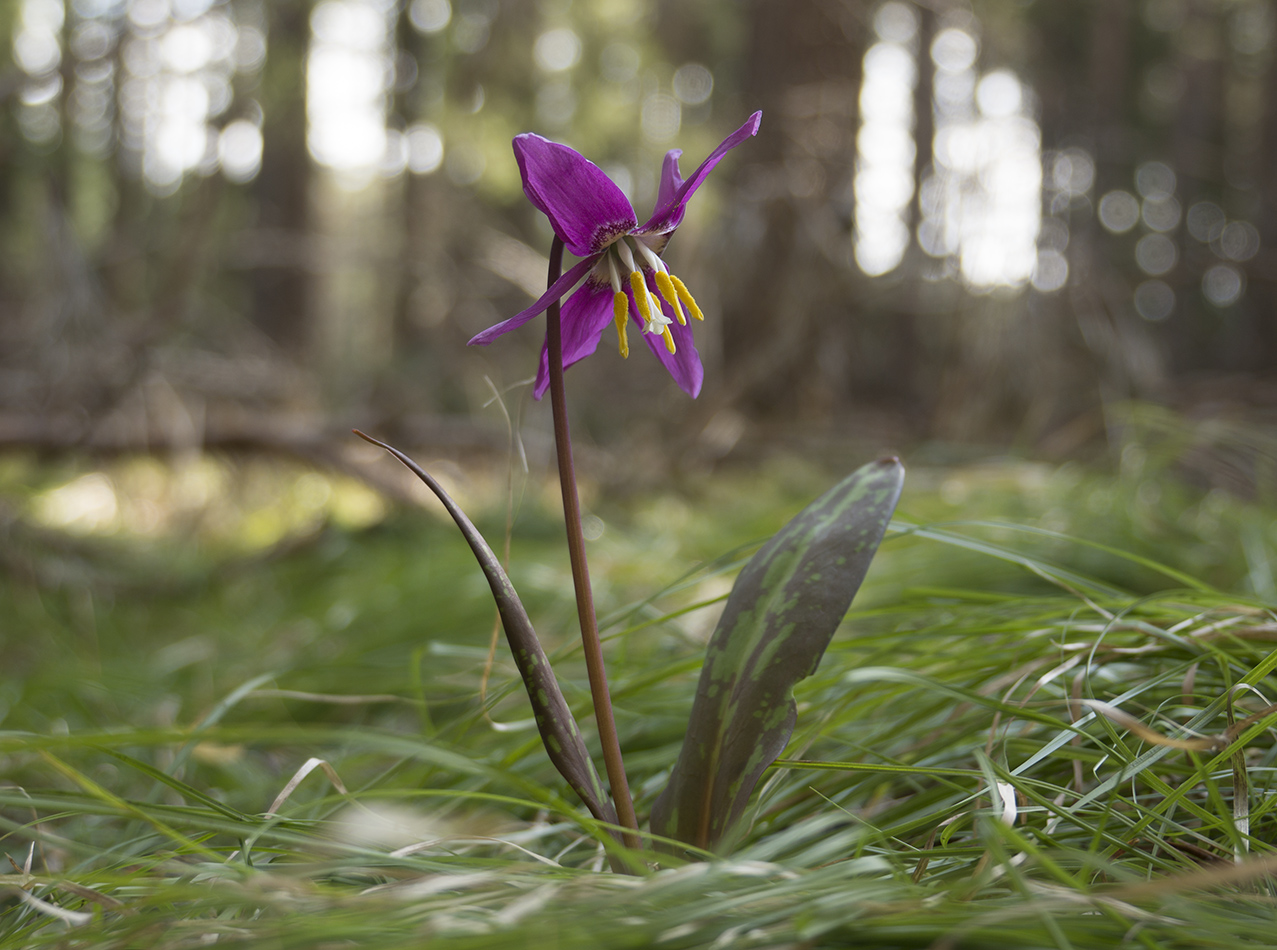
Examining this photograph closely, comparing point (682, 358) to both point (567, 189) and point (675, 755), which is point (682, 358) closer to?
point (567, 189)

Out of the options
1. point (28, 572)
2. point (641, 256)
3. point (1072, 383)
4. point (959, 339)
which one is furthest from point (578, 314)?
point (1072, 383)

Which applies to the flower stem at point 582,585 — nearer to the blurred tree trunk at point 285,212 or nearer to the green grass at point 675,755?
the green grass at point 675,755

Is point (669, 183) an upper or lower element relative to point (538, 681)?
upper

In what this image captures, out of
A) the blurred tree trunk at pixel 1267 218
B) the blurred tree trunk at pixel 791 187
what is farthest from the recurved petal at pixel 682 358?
the blurred tree trunk at pixel 1267 218

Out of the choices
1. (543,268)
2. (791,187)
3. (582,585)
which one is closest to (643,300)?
(582,585)

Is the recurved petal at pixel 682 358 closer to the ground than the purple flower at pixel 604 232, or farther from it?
closer to the ground

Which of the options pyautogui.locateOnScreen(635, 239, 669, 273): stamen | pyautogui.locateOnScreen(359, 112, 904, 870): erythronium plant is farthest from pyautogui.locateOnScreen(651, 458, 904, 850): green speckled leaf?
pyautogui.locateOnScreen(635, 239, 669, 273): stamen
